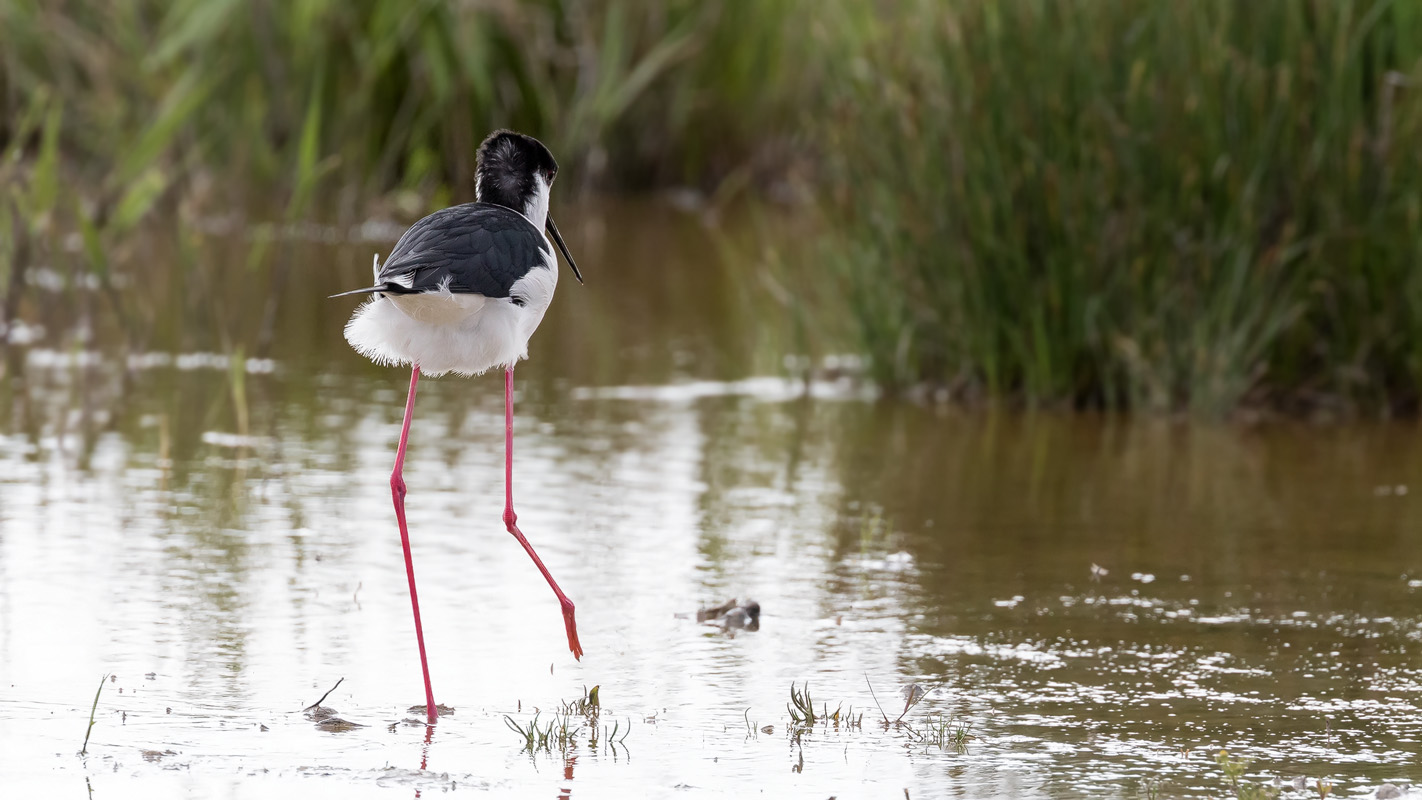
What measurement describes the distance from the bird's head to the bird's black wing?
5.5 inches

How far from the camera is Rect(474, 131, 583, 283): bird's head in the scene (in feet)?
15.7

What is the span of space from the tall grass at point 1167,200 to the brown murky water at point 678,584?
0.32 meters

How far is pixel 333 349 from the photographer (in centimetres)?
862

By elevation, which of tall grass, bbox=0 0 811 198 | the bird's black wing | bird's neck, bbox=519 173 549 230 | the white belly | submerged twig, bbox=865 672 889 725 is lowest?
submerged twig, bbox=865 672 889 725

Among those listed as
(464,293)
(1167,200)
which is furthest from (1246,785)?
(1167,200)

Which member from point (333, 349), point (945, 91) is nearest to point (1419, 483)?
point (945, 91)

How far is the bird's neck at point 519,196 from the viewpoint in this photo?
4.79 meters

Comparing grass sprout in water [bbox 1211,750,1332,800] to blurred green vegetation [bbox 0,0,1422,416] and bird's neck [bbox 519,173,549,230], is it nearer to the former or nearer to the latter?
bird's neck [bbox 519,173,549,230]

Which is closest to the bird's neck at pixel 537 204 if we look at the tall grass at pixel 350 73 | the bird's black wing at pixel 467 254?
the bird's black wing at pixel 467 254

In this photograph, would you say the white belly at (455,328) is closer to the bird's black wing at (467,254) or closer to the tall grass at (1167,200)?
the bird's black wing at (467,254)

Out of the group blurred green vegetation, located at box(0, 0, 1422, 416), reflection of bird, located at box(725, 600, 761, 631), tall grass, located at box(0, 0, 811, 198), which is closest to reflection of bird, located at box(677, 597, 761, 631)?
reflection of bird, located at box(725, 600, 761, 631)

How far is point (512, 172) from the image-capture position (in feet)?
15.8

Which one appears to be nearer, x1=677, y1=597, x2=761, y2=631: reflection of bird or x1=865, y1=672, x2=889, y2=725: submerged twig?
x1=865, y1=672, x2=889, y2=725: submerged twig

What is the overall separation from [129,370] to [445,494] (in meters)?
2.33
